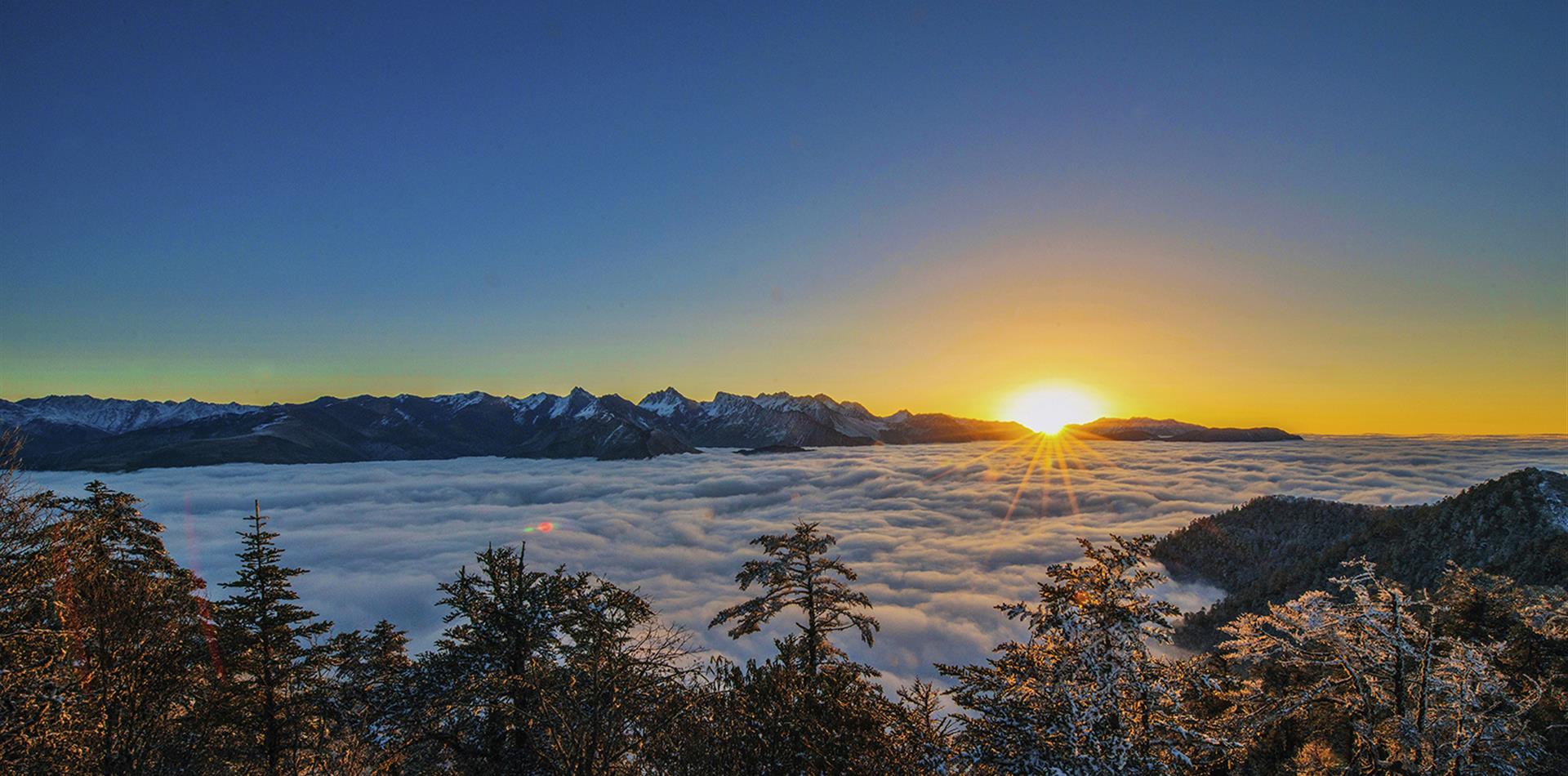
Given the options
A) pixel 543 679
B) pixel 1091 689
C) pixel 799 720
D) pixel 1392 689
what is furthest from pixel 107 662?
pixel 1392 689

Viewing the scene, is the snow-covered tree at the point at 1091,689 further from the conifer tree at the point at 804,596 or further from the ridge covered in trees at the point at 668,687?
the conifer tree at the point at 804,596

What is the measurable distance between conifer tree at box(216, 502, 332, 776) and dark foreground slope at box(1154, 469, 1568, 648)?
7964 cm

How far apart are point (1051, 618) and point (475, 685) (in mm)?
12560

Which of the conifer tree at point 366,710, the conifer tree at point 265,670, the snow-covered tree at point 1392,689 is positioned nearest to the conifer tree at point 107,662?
the conifer tree at point 265,670

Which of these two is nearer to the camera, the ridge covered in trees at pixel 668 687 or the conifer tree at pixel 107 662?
the ridge covered in trees at pixel 668 687

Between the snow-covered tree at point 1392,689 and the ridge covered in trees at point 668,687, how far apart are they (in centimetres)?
9

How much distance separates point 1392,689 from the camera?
12.1 metres

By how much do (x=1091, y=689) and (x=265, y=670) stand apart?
22307 mm

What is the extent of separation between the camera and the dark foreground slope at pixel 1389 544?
248 feet

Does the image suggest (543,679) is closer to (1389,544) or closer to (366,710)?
(366,710)

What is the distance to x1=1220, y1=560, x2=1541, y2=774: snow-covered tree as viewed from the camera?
10336mm

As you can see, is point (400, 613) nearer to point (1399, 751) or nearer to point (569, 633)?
point (569, 633)

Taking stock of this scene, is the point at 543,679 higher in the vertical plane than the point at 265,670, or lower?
higher

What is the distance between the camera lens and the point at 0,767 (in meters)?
10.1
